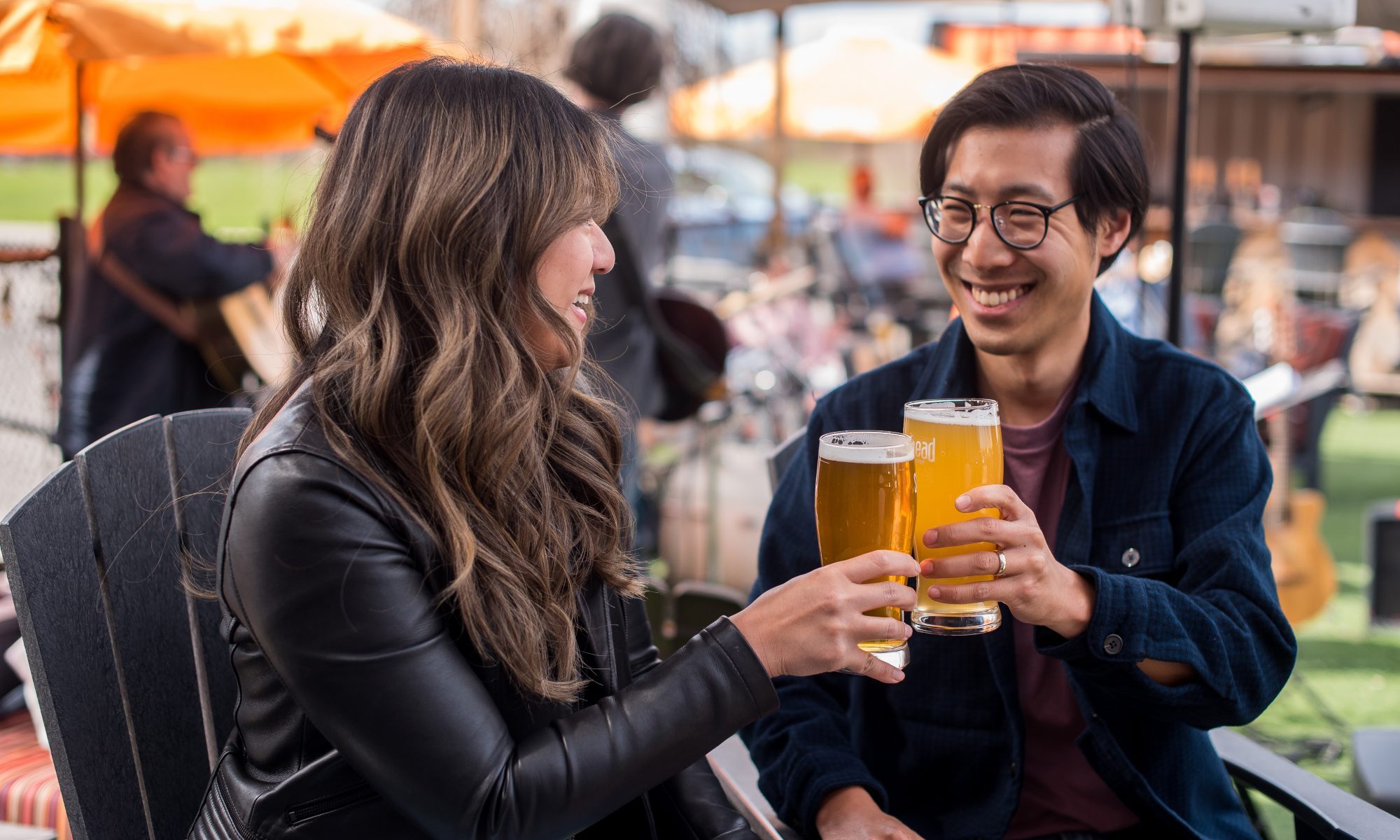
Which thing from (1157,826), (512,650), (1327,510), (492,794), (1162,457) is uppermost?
(1162,457)

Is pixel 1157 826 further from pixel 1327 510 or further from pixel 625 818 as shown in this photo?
pixel 1327 510

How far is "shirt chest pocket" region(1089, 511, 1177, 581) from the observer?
5.68ft

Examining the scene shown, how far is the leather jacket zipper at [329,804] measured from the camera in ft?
4.27

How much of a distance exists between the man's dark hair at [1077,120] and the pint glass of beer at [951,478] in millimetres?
498

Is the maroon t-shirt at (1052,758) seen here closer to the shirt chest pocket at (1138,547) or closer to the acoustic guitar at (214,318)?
the shirt chest pocket at (1138,547)

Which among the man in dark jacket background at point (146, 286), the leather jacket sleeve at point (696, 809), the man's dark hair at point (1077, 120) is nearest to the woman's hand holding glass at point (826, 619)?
the leather jacket sleeve at point (696, 809)

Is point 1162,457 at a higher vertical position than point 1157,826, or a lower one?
higher

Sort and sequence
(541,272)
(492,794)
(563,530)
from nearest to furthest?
(492,794) < (541,272) < (563,530)

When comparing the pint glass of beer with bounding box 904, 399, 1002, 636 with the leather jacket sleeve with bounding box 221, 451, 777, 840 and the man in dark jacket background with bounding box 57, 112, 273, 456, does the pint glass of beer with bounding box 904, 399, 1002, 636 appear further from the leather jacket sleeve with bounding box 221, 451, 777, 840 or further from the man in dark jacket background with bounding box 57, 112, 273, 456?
the man in dark jacket background with bounding box 57, 112, 273, 456

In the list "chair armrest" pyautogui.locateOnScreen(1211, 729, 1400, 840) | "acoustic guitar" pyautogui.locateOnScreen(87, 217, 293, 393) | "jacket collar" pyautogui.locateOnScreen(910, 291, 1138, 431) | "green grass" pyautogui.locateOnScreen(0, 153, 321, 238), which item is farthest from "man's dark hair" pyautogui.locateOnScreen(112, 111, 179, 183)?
"green grass" pyautogui.locateOnScreen(0, 153, 321, 238)

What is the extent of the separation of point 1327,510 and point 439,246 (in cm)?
726

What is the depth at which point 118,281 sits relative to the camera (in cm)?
450

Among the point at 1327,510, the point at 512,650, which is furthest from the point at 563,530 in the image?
the point at 1327,510

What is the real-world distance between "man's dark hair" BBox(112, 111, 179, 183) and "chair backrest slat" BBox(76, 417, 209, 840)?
3343 mm
